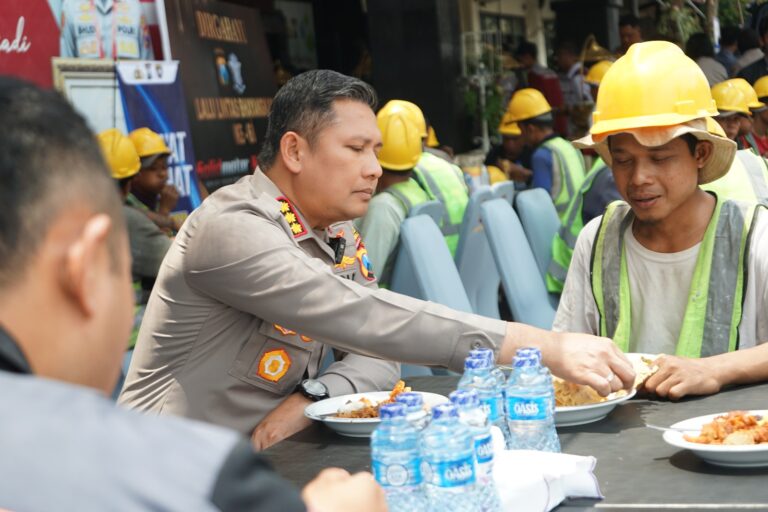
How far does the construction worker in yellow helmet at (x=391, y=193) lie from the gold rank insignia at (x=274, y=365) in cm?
245

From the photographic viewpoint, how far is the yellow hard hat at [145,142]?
6.65 m

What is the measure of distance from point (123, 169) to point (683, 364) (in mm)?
4359

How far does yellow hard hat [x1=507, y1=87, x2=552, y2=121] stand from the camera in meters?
10.1

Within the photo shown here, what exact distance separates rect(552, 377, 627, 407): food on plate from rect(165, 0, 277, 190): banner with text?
5.21 m

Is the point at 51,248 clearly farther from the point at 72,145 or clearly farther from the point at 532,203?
the point at 532,203

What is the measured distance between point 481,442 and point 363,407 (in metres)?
0.99

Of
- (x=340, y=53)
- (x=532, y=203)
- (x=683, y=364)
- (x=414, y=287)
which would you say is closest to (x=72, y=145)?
(x=683, y=364)

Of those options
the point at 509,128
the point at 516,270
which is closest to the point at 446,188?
the point at 516,270

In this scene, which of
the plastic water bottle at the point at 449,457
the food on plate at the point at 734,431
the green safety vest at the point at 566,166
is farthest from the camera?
the green safety vest at the point at 566,166

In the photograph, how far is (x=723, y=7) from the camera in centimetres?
1490

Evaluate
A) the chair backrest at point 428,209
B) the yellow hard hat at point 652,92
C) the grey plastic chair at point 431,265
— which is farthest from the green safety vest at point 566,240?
the yellow hard hat at point 652,92

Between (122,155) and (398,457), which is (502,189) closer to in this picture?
(122,155)

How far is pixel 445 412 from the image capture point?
176 centimetres

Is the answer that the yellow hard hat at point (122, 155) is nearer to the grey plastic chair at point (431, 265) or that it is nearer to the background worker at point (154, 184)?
the background worker at point (154, 184)
